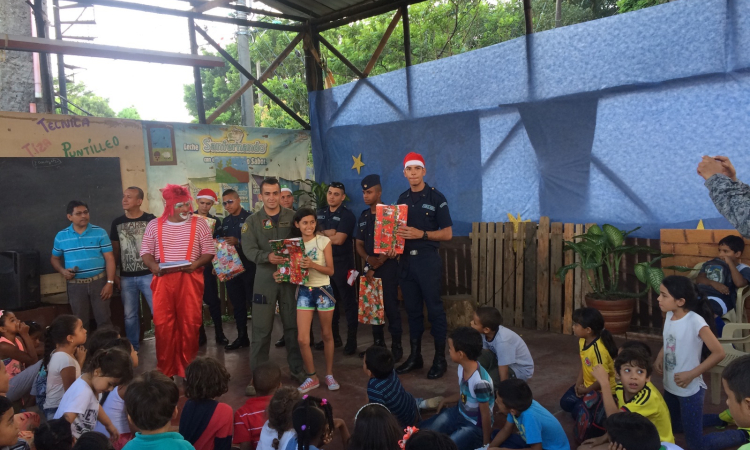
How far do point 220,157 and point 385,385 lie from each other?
17.4 feet

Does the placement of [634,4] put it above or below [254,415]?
above

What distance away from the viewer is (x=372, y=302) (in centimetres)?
552

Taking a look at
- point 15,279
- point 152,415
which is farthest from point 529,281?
point 15,279

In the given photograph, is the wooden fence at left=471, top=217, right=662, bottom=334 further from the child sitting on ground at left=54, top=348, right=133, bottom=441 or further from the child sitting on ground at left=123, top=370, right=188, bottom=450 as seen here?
the child sitting on ground at left=123, top=370, right=188, bottom=450

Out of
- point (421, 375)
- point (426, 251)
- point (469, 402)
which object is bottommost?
point (421, 375)

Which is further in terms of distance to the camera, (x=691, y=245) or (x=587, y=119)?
(x=587, y=119)

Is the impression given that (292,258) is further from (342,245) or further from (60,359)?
(60,359)

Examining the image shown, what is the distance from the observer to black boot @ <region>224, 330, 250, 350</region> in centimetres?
624

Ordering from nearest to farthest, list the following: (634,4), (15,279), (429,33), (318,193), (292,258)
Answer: (292,258)
(15,279)
(318,193)
(634,4)
(429,33)

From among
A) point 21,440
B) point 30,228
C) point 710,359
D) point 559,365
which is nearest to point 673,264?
point 559,365

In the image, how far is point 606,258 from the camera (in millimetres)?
5664

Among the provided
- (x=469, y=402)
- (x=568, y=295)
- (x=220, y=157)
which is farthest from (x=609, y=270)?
(x=220, y=157)

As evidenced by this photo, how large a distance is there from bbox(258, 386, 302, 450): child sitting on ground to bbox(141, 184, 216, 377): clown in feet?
7.24

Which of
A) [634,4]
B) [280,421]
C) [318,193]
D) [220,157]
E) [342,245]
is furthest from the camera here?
[634,4]
